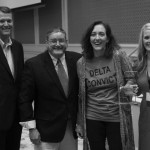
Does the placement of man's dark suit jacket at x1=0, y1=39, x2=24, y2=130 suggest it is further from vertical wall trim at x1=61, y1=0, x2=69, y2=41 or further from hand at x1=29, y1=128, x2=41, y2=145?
vertical wall trim at x1=61, y1=0, x2=69, y2=41

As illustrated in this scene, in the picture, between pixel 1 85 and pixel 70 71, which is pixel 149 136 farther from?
pixel 1 85

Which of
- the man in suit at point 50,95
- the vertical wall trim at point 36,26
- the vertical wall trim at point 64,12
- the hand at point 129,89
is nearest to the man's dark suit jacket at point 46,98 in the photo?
the man in suit at point 50,95

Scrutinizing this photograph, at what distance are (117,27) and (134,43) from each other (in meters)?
0.49

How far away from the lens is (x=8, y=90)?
2471 millimetres

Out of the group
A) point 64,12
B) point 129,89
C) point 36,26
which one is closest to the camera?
point 129,89

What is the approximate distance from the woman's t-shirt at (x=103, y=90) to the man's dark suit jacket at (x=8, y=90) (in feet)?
2.13

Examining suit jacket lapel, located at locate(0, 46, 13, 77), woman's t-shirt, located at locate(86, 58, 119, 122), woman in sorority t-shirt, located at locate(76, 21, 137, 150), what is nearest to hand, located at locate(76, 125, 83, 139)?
woman in sorority t-shirt, located at locate(76, 21, 137, 150)

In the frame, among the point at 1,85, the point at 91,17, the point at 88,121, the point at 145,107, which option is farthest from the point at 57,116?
the point at 91,17

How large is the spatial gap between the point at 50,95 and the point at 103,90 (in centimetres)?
43

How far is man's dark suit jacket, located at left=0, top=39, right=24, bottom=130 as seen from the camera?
2455 millimetres

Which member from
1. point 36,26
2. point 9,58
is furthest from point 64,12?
point 9,58

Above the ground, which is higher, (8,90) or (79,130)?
(8,90)

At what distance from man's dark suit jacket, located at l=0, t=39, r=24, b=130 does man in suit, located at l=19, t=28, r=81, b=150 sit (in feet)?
0.48

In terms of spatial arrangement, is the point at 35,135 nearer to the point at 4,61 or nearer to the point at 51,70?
the point at 51,70
